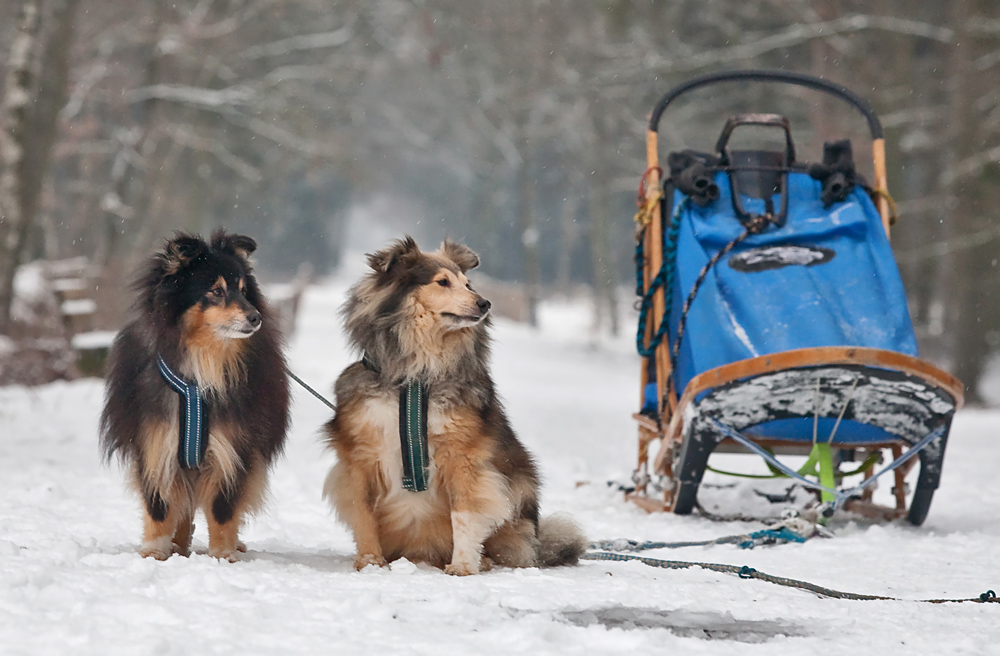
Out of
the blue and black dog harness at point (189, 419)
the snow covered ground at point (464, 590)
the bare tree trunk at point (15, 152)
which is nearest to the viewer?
the snow covered ground at point (464, 590)

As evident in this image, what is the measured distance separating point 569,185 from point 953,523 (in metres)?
29.4

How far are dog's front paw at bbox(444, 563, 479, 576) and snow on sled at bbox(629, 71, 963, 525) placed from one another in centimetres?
183

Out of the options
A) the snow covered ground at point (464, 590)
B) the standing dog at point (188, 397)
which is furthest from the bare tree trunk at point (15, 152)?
the standing dog at point (188, 397)

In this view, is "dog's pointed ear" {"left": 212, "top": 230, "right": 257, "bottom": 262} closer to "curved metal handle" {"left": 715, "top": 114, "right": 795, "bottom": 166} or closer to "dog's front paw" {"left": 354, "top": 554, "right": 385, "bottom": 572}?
"dog's front paw" {"left": 354, "top": 554, "right": 385, "bottom": 572}

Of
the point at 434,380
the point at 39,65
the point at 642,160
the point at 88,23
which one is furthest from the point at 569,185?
the point at 434,380

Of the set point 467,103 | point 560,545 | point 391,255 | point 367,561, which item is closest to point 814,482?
point 560,545

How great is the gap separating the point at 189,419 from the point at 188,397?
0.29 ft

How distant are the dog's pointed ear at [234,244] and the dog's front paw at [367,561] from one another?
1.35 metres

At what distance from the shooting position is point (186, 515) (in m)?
3.87

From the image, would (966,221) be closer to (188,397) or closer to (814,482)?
(814,482)

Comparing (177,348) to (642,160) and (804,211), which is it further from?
(642,160)

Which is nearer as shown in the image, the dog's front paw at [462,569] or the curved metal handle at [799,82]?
the dog's front paw at [462,569]

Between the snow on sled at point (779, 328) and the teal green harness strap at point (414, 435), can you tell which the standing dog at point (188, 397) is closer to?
the teal green harness strap at point (414, 435)

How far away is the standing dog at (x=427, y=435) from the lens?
12.3 ft
